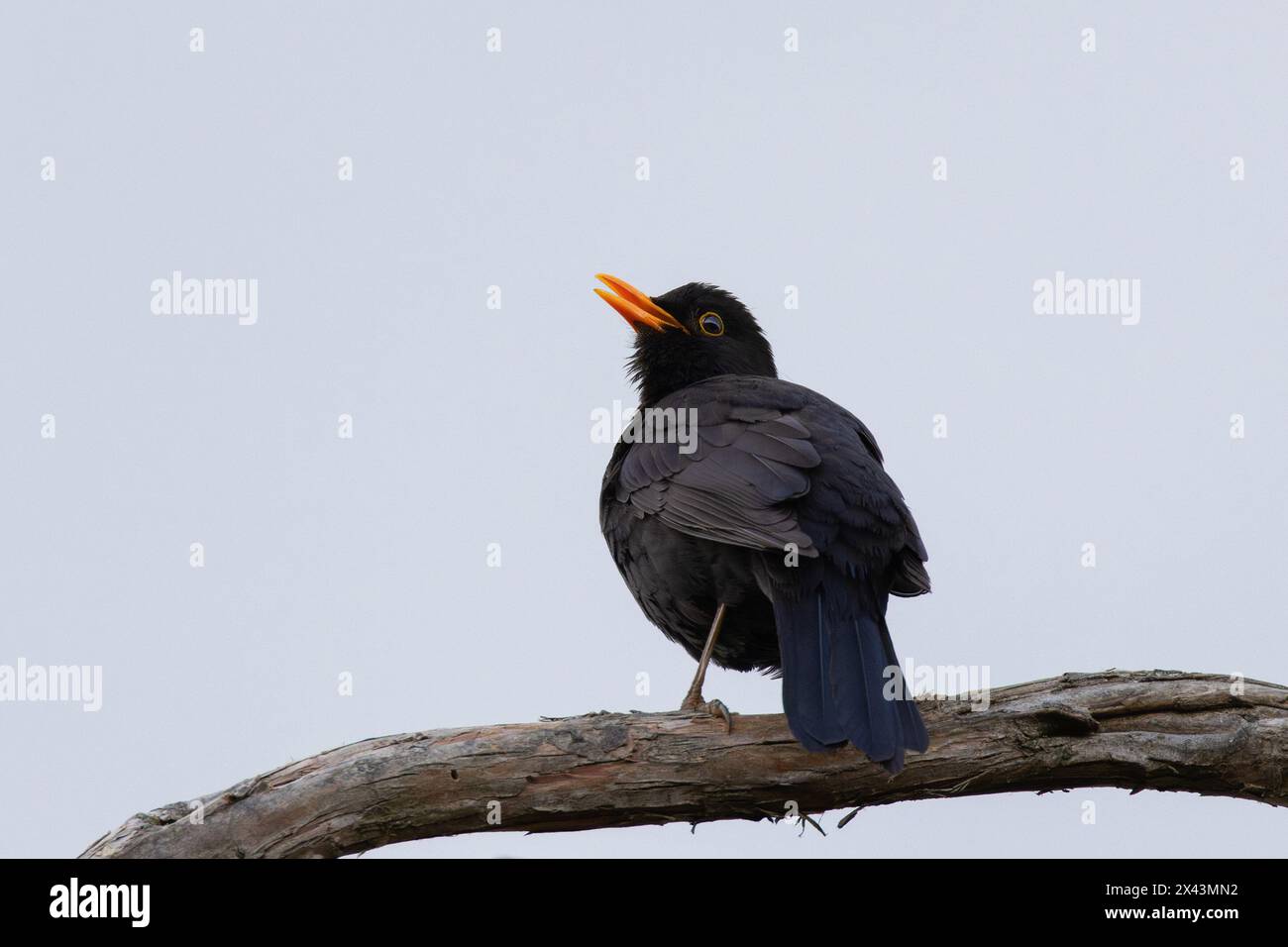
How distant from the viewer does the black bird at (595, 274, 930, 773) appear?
5.04 metres

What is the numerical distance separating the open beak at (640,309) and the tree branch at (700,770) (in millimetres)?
2988

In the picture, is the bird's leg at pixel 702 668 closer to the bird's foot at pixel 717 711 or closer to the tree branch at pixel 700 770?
the bird's foot at pixel 717 711

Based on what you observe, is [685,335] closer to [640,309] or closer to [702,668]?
[640,309]

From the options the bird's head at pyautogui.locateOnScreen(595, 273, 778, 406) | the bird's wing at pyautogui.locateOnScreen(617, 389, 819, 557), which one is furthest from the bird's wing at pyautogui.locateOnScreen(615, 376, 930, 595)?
the bird's head at pyautogui.locateOnScreen(595, 273, 778, 406)

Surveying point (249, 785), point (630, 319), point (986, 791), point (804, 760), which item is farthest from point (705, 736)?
point (630, 319)

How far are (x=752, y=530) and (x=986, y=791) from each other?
1.36 meters

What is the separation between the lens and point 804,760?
16.8 feet

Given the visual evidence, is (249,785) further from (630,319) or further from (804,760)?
(630,319)

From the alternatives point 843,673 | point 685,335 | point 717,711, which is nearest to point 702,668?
point 717,711

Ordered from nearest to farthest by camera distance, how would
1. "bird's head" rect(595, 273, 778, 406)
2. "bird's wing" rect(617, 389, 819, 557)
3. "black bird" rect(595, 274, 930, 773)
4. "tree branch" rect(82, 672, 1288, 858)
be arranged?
"tree branch" rect(82, 672, 1288, 858) → "black bird" rect(595, 274, 930, 773) → "bird's wing" rect(617, 389, 819, 557) → "bird's head" rect(595, 273, 778, 406)

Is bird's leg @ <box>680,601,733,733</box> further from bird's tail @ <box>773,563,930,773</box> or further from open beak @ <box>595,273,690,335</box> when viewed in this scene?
open beak @ <box>595,273,690,335</box>

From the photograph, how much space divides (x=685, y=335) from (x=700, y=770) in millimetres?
3191

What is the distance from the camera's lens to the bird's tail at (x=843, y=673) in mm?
4852

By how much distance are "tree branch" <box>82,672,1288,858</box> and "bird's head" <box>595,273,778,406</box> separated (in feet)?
8.82
